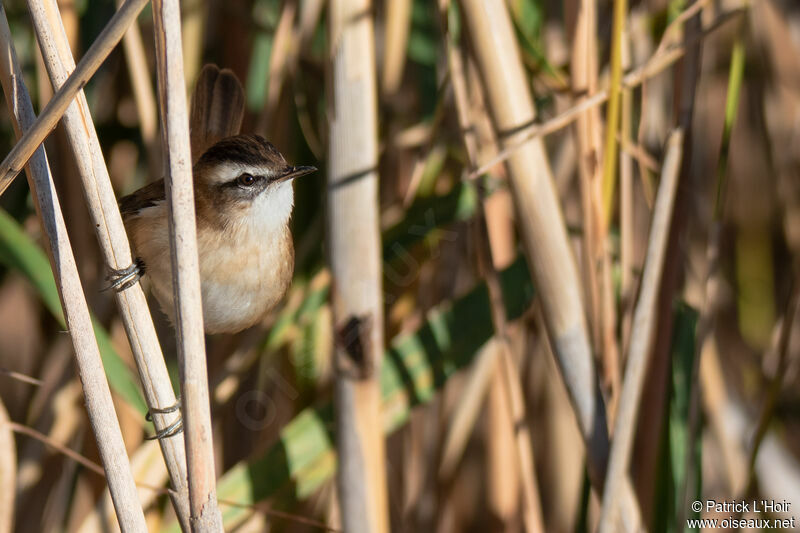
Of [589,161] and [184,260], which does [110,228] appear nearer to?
[184,260]

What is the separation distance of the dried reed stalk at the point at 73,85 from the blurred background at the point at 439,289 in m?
0.50

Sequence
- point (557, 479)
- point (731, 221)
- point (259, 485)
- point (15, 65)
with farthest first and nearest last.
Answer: point (731, 221) < point (557, 479) < point (259, 485) < point (15, 65)

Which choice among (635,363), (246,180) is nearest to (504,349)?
(635,363)

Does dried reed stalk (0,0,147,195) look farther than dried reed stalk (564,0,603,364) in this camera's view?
No

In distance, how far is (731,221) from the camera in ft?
8.52

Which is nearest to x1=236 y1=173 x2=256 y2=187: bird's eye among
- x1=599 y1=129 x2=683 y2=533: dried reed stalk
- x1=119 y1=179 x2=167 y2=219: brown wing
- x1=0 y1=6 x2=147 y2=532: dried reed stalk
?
x1=119 y1=179 x2=167 y2=219: brown wing

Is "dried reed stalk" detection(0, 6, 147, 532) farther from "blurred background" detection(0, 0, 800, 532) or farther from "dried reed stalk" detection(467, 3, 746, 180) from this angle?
"dried reed stalk" detection(467, 3, 746, 180)

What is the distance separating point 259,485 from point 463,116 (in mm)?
764

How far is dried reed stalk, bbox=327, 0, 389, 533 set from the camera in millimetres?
1325

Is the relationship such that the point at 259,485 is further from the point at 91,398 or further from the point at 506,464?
the point at 506,464

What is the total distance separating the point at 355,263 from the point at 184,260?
446mm

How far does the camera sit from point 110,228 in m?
1.01

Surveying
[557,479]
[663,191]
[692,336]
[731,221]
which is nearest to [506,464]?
[557,479]

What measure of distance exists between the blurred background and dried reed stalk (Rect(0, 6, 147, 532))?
326 mm
